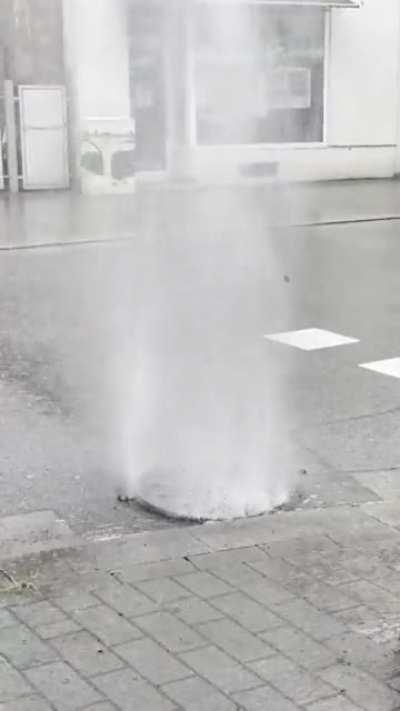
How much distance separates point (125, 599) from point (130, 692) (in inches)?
20.8

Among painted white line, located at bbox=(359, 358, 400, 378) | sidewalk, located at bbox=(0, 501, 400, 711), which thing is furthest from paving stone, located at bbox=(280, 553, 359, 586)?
painted white line, located at bbox=(359, 358, 400, 378)

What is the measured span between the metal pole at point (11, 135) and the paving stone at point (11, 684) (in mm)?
12148

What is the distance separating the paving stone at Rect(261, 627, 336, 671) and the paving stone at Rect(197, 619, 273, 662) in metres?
0.04

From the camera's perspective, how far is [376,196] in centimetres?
1551

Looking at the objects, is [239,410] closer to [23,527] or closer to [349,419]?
[23,527]

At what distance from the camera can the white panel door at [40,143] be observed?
1458cm

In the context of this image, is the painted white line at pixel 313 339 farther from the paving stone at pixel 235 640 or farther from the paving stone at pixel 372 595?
the paving stone at pixel 235 640

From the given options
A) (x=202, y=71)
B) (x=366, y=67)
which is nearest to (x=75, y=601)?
(x=202, y=71)

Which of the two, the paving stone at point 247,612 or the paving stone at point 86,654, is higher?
the paving stone at point 86,654

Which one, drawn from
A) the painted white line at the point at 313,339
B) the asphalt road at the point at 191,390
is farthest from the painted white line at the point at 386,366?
the painted white line at the point at 313,339

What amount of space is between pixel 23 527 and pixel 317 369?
117 inches

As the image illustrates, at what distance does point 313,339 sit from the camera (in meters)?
7.56

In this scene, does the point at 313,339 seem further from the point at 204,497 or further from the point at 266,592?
the point at 266,592

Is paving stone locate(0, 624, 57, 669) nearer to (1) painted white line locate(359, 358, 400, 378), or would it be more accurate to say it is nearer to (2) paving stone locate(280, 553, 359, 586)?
(2) paving stone locate(280, 553, 359, 586)
